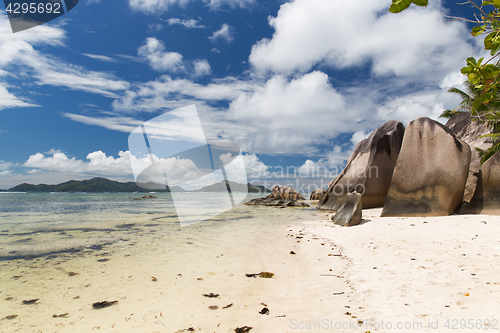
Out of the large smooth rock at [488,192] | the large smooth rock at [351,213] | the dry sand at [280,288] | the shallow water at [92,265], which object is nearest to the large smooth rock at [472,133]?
the large smooth rock at [488,192]

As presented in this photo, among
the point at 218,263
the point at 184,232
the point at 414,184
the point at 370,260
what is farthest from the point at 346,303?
the point at 414,184

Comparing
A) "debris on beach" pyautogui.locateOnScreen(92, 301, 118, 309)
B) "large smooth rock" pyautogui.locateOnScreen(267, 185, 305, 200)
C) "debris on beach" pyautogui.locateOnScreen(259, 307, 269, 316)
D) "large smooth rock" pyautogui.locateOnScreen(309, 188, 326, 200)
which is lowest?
"large smooth rock" pyautogui.locateOnScreen(309, 188, 326, 200)

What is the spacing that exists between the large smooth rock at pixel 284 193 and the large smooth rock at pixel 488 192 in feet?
64.8

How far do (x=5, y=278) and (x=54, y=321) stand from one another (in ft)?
7.77

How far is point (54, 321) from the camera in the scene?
8.92 feet

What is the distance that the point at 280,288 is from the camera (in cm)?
347

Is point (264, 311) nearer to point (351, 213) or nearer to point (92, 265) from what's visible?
point (92, 265)

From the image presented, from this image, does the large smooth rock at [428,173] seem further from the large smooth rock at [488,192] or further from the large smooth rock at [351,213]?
the large smooth rock at [351,213]

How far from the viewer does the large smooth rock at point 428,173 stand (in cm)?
814

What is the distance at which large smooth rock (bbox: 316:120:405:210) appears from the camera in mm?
13570

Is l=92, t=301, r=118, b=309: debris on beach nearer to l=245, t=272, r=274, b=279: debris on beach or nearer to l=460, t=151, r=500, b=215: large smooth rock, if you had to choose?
l=245, t=272, r=274, b=279: debris on beach

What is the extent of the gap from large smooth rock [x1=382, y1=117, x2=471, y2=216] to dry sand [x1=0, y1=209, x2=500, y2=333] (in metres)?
2.86

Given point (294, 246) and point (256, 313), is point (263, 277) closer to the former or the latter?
point (256, 313)

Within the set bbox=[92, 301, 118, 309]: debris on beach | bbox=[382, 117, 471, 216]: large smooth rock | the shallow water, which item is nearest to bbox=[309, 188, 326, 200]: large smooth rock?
bbox=[382, 117, 471, 216]: large smooth rock
